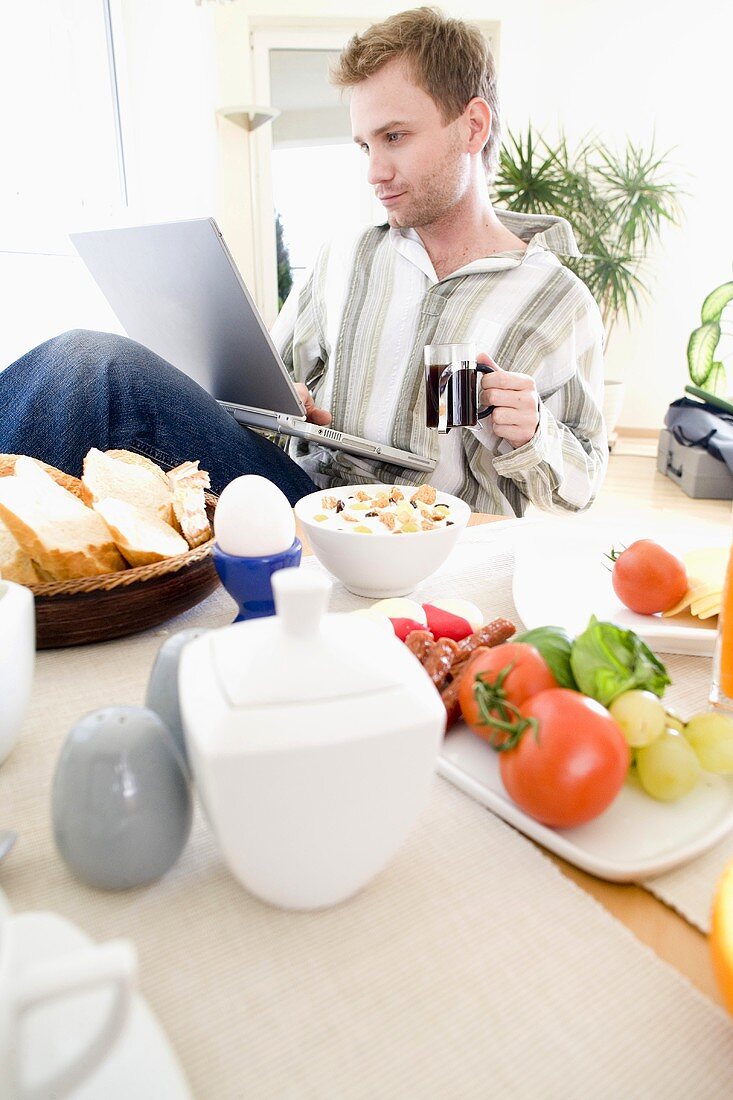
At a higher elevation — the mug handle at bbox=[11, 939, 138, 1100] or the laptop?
the laptop

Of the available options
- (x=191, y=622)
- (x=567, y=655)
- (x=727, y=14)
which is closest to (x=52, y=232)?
(x=191, y=622)

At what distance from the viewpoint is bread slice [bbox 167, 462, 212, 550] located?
874 millimetres

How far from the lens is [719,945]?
1.23 ft

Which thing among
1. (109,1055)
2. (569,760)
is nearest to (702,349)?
(569,760)

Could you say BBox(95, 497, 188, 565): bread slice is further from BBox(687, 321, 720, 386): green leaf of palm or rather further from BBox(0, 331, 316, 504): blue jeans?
BBox(687, 321, 720, 386): green leaf of palm

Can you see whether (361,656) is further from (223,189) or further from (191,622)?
(223,189)

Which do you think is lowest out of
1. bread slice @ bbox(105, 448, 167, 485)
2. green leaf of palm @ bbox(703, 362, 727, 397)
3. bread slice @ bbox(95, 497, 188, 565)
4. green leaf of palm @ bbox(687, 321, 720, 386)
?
green leaf of palm @ bbox(703, 362, 727, 397)

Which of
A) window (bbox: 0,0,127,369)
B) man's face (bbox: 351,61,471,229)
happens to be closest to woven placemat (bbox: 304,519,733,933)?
man's face (bbox: 351,61,471,229)

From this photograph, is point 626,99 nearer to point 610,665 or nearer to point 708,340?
point 708,340

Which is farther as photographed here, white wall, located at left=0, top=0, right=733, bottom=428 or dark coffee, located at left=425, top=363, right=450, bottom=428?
white wall, located at left=0, top=0, right=733, bottom=428

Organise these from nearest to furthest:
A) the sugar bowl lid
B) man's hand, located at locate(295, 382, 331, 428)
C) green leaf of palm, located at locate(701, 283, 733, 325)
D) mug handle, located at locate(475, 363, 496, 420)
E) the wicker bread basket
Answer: the sugar bowl lid
the wicker bread basket
mug handle, located at locate(475, 363, 496, 420)
man's hand, located at locate(295, 382, 331, 428)
green leaf of palm, located at locate(701, 283, 733, 325)

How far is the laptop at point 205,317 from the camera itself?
3.98 ft

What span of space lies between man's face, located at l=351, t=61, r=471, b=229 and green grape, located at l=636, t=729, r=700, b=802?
4.77 ft

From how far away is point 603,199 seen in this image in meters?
4.88
